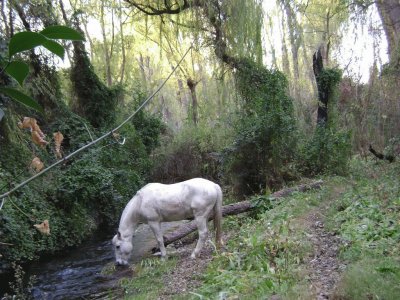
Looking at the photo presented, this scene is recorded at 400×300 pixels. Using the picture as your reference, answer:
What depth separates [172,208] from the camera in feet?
25.5

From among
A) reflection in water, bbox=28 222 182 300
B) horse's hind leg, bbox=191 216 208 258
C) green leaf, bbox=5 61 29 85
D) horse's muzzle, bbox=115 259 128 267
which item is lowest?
reflection in water, bbox=28 222 182 300

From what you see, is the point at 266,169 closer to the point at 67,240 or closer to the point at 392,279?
the point at 67,240

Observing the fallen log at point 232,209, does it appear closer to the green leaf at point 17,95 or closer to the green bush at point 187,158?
the green bush at point 187,158

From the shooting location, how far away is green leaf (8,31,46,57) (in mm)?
879

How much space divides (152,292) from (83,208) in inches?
282

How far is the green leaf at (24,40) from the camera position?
88 cm

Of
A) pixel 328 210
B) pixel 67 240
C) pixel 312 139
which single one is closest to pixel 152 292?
pixel 328 210

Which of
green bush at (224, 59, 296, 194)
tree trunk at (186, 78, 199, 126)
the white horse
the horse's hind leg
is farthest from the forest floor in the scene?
tree trunk at (186, 78, 199, 126)

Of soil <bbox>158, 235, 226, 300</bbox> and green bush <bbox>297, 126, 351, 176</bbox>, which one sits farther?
→ green bush <bbox>297, 126, 351, 176</bbox>

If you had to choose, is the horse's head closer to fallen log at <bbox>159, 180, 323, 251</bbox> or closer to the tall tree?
fallen log at <bbox>159, 180, 323, 251</bbox>

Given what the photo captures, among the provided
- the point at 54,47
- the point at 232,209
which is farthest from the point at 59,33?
the point at 232,209

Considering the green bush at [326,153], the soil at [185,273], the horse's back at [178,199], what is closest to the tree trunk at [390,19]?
the green bush at [326,153]

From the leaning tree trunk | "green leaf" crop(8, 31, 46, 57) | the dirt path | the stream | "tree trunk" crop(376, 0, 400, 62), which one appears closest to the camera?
"green leaf" crop(8, 31, 46, 57)

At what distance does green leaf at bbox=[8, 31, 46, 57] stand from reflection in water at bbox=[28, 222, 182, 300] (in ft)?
21.8
